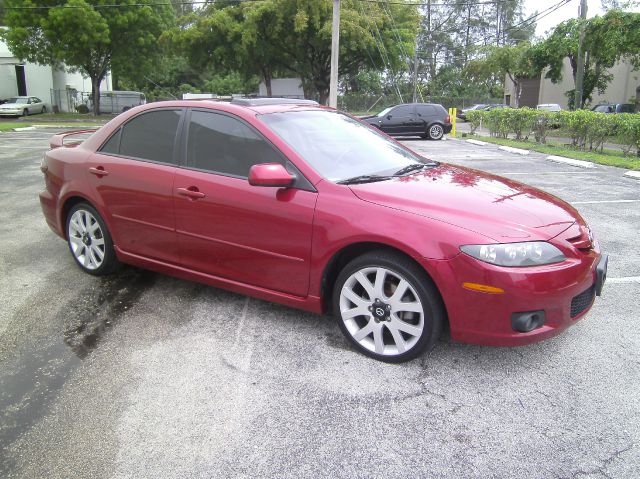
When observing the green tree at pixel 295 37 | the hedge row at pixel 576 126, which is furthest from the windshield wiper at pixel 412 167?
the green tree at pixel 295 37

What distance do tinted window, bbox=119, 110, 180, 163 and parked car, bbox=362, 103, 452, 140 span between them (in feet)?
59.1

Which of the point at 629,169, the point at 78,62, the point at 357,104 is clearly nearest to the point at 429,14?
the point at 357,104

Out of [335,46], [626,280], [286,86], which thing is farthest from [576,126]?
[286,86]

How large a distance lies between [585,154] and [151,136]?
13156mm

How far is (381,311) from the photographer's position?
10.8 feet

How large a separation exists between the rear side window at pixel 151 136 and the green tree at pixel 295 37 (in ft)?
94.6

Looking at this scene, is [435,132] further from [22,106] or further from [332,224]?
[22,106]

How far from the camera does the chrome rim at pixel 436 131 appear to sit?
72.2 ft

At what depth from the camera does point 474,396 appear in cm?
298

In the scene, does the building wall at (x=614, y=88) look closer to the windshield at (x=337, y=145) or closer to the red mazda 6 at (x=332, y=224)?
the windshield at (x=337, y=145)

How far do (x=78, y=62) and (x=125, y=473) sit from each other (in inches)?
1340

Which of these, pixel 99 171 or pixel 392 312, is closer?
pixel 392 312

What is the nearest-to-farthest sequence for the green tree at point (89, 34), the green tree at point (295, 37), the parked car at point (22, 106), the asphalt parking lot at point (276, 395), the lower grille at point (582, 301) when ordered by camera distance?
the asphalt parking lot at point (276, 395) < the lower grille at point (582, 301) < the green tree at point (89, 34) < the green tree at point (295, 37) < the parked car at point (22, 106)

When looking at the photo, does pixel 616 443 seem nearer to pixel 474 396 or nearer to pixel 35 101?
pixel 474 396
